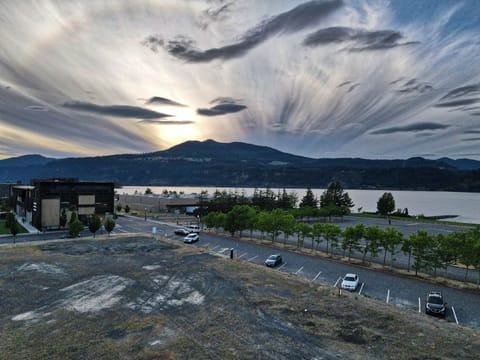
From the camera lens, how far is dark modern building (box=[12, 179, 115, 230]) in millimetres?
52156

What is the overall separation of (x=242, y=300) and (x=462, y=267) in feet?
84.6

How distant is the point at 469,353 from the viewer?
14.5 metres

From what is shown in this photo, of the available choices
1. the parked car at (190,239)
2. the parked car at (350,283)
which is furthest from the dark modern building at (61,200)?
the parked car at (350,283)

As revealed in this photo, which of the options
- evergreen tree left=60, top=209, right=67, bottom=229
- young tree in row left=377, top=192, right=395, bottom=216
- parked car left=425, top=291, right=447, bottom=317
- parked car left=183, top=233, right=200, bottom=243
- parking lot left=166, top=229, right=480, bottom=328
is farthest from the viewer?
young tree in row left=377, top=192, right=395, bottom=216

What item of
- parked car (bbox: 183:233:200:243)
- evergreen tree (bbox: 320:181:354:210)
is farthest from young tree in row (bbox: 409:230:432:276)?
evergreen tree (bbox: 320:181:354:210)

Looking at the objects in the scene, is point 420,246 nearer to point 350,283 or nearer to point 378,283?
point 378,283

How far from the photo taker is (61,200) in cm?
5406

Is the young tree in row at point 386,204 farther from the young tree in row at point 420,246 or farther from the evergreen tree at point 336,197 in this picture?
the young tree in row at point 420,246

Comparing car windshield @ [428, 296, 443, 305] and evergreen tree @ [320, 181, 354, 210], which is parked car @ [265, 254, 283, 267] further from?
evergreen tree @ [320, 181, 354, 210]

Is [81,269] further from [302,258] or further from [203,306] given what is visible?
[302,258]

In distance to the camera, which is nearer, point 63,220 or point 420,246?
point 420,246

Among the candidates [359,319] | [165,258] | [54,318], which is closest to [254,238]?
[165,258]

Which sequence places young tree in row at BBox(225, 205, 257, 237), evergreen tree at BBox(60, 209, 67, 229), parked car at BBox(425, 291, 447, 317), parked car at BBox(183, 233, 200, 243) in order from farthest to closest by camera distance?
evergreen tree at BBox(60, 209, 67, 229)
young tree in row at BBox(225, 205, 257, 237)
parked car at BBox(183, 233, 200, 243)
parked car at BBox(425, 291, 447, 317)

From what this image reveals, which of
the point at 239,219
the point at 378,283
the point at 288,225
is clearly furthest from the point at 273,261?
the point at 239,219
